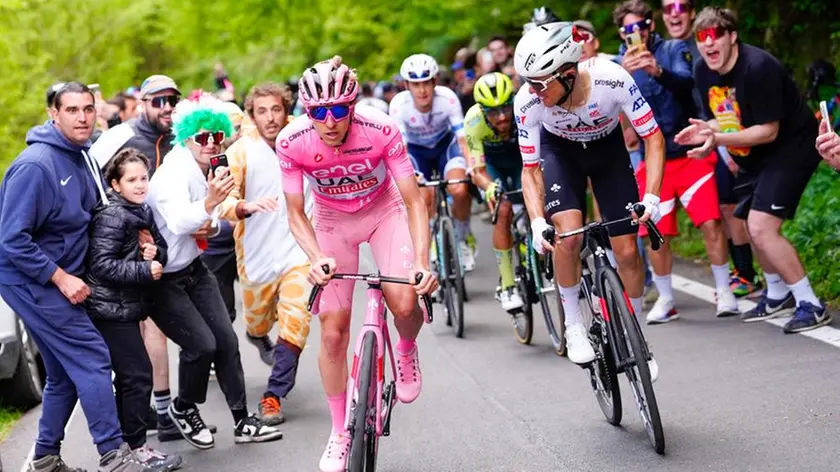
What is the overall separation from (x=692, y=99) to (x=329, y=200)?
4547 millimetres

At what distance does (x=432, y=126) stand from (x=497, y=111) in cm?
184

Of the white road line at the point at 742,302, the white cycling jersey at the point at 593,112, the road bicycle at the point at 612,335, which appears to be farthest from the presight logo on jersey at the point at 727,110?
the road bicycle at the point at 612,335

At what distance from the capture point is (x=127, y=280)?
702 centimetres

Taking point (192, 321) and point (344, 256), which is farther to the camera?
point (192, 321)

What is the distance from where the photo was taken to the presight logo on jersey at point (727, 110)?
31.1ft

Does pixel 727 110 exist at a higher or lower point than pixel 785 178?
higher

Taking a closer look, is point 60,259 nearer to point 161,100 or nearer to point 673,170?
point 161,100

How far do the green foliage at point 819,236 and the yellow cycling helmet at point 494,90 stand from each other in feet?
9.70

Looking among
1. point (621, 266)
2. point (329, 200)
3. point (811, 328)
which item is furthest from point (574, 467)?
point (811, 328)

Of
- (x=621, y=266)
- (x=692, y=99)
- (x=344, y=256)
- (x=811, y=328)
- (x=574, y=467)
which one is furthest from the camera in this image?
(x=692, y=99)

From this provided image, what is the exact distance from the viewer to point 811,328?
8.91 metres

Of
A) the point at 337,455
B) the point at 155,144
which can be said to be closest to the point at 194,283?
the point at 155,144

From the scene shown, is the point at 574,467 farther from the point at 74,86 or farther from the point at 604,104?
the point at 74,86

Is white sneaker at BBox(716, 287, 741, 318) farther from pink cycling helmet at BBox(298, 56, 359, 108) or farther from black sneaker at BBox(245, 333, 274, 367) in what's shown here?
pink cycling helmet at BBox(298, 56, 359, 108)
